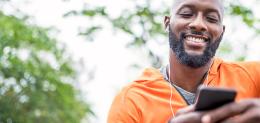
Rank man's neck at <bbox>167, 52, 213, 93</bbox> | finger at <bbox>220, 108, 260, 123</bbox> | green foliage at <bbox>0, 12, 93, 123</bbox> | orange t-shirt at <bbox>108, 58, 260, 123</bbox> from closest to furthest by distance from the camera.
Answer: finger at <bbox>220, 108, 260, 123</bbox> → orange t-shirt at <bbox>108, 58, 260, 123</bbox> → man's neck at <bbox>167, 52, 213, 93</bbox> → green foliage at <bbox>0, 12, 93, 123</bbox>

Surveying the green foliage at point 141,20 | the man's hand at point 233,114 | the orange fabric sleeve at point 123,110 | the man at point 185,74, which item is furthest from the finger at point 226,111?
the green foliage at point 141,20

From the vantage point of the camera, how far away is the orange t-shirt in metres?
2.83

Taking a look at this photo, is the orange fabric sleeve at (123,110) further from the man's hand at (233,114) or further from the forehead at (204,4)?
the man's hand at (233,114)

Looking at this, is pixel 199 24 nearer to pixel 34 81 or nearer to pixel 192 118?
pixel 192 118

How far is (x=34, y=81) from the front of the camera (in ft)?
29.7

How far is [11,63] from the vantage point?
9.02 meters

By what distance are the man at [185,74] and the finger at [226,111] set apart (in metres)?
0.86

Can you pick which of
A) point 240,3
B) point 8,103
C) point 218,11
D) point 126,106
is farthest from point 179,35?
point 8,103

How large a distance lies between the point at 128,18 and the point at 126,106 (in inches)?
241

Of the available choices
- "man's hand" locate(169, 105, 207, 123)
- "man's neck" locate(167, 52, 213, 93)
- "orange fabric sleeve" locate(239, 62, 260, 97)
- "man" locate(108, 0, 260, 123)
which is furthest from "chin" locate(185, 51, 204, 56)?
"man's hand" locate(169, 105, 207, 123)

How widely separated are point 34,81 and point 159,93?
6.30m

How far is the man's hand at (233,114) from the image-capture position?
A: 5.66 feet

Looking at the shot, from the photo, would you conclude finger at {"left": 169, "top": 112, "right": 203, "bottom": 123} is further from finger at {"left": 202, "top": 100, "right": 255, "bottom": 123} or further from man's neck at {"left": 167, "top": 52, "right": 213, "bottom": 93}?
man's neck at {"left": 167, "top": 52, "right": 213, "bottom": 93}

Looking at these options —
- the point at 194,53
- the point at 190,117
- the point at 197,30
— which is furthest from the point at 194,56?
the point at 190,117
